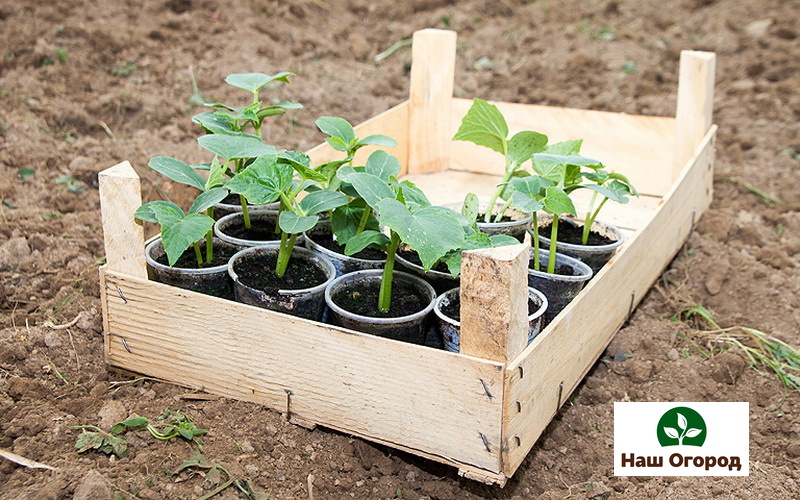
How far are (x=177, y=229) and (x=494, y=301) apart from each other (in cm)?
70

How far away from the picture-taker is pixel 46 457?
175 centimetres

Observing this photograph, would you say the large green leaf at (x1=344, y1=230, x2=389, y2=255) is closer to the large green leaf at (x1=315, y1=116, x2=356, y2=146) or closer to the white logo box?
the large green leaf at (x1=315, y1=116, x2=356, y2=146)

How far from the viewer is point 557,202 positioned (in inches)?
75.7

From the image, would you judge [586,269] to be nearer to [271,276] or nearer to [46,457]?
[271,276]

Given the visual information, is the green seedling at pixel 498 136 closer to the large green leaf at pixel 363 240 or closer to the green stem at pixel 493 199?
the green stem at pixel 493 199

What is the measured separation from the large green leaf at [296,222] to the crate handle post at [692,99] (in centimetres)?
167

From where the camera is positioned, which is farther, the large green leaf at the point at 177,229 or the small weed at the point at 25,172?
the small weed at the point at 25,172

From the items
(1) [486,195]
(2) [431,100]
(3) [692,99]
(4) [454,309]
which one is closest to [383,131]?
(2) [431,100]

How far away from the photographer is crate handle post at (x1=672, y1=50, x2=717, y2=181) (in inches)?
114

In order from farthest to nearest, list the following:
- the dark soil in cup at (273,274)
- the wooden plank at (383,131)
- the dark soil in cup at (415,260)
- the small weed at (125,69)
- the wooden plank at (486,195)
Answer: the small weed at (125,69) < the wooden plank at (486,195) < the wooden plank at (383,131) < the dark soil in cup at (415,260) < the dark soil in cup at (273,274)

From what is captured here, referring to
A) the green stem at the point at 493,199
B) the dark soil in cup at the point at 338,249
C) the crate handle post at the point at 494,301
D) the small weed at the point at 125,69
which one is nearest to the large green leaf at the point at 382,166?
the dark soil in cup at the point at 338,249

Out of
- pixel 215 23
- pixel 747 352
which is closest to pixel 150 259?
pixel 747 352

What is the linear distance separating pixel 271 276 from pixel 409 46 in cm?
282

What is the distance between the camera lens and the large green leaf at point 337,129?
2086 millimetres
